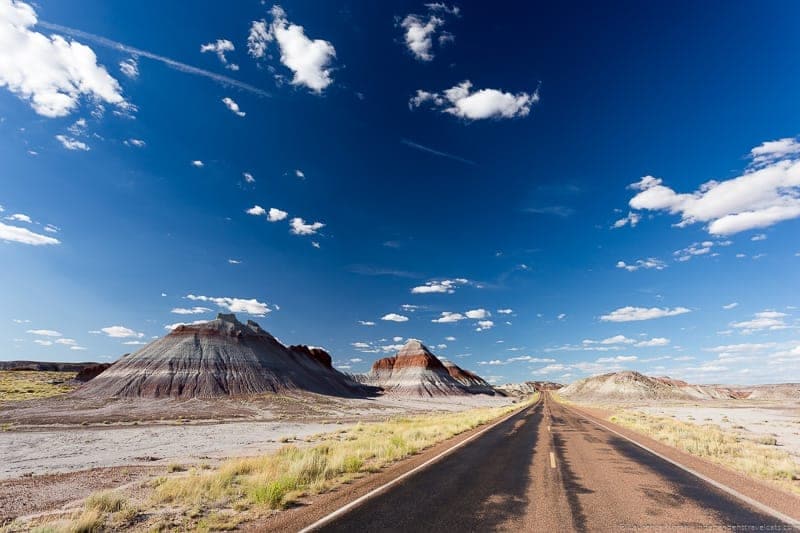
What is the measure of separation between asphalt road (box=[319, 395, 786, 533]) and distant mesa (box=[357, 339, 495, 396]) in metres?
133

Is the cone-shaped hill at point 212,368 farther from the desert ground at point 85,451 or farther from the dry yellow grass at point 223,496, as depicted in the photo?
the dry yellow grass at point 223,496

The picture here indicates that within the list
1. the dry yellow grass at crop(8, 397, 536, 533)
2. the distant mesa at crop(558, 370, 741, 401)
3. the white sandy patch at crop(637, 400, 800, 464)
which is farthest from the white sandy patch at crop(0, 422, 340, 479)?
the distant mesa at crop(558, 370, 741, 401)

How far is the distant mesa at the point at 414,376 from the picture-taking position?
5704 inches

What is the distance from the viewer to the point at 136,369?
77562 mm

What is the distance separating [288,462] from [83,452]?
1656 centimetres

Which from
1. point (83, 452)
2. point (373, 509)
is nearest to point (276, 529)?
point (373, 509)

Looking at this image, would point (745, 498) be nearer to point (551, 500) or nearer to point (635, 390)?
point (551, 500)

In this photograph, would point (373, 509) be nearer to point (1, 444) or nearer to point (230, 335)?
point (1, 444)

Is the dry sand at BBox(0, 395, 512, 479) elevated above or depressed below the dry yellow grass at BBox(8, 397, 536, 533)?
below

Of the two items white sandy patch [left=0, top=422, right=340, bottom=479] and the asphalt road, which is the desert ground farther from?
the asphalt road

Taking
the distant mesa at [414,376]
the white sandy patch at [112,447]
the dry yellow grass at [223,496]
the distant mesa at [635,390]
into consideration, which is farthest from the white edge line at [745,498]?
the distant mesa at [414,376]

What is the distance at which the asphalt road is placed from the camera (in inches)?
267

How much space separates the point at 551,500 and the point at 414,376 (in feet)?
493

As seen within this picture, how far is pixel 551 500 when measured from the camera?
26.7ft
